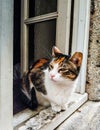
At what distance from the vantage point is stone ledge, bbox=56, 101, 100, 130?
3.94 ft

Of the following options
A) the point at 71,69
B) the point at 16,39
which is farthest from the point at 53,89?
the point at 16,39

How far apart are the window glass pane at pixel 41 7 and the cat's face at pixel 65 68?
0.41 metres

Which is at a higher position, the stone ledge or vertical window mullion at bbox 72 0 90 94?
vertical window mullion at bbox 72 0 90 94

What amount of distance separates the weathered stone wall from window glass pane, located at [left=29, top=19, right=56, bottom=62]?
23 centimetres

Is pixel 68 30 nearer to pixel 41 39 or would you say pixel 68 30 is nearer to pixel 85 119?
pixel 41 39

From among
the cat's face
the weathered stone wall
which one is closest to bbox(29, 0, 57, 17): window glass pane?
the weathered stone wall

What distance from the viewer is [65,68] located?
1.07 metres

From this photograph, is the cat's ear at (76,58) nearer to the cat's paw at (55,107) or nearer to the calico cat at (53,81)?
the calico cat at (53,81)

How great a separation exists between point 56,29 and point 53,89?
0.38m

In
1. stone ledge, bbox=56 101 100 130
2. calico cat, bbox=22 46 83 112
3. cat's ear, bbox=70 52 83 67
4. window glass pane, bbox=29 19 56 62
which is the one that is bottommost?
stone ledge, bbox=56 101 100 130

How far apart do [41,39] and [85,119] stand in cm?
53

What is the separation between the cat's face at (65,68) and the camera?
106 cm

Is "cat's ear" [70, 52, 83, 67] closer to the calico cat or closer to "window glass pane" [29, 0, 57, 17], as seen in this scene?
the calico cat

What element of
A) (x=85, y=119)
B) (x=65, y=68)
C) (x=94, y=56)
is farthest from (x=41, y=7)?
(x=85, y=119)
